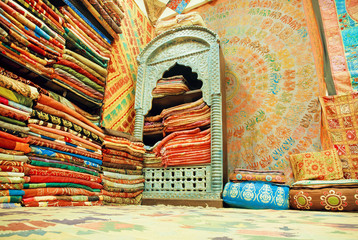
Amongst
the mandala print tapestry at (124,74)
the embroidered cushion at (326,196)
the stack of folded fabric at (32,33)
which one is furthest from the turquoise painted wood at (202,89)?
the stack of folded fabric at (32,33)

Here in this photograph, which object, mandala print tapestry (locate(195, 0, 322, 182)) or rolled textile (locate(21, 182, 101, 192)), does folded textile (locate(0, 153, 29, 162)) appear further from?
mandala print tapestry (locate(195, 0, 322, 182))

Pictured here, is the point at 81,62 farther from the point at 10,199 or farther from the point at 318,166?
the point at 318,166

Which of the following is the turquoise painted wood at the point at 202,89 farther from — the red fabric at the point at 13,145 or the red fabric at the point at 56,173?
the red fabric at the point at 13,145

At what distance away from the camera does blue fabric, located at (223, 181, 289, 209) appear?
161 cm

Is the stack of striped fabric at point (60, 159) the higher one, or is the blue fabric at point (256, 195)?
the stack of striped fabric at point (60, 159)

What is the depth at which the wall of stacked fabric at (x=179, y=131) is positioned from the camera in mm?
2006

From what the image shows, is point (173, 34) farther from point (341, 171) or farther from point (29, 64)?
point (341, 171)

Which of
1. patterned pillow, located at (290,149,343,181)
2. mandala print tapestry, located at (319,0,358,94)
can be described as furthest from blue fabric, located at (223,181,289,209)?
mandala print tapestry, located at (319,0,358,94)

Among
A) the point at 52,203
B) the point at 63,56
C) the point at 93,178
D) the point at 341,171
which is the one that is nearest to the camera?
the point at 52,203

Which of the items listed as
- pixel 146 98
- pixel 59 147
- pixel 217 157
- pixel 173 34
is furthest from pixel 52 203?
pixel 173 34

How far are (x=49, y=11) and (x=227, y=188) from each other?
189 cm

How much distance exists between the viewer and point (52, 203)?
1.28 m

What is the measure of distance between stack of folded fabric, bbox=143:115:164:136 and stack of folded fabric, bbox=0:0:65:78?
3.42 feet

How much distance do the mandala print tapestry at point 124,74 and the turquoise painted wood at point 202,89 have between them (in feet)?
0.89
